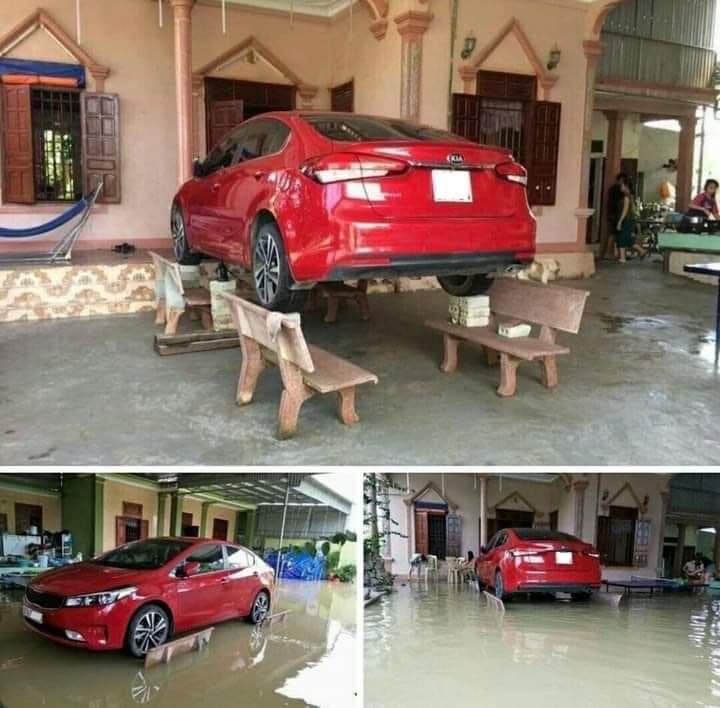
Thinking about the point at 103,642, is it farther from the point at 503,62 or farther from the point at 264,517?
the point at 503,62

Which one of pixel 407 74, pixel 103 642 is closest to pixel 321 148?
pixel 103 642

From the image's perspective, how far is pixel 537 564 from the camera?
383 centimetres

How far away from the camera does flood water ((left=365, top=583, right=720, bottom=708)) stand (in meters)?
2.77

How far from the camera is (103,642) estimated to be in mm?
2754

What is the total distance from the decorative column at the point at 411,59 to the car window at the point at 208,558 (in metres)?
7.26

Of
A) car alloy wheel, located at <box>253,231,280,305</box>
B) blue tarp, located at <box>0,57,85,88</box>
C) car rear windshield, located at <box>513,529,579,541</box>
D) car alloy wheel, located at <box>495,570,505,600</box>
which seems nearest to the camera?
car rear windshield, located at <box>513,529,579,541</box>

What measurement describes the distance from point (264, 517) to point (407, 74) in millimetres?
7436

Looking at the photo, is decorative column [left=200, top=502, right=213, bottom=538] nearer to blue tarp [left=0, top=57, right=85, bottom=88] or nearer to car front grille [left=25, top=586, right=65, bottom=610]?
car front grille [left=25, top=586, right=65, bottom=610]

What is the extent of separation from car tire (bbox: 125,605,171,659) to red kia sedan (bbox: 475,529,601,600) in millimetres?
1488

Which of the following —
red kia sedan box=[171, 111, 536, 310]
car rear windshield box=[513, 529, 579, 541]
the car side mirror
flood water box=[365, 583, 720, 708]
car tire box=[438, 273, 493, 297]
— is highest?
red kia sedan box=[171, 111, 536, 310]

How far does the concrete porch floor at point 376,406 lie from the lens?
3955mm

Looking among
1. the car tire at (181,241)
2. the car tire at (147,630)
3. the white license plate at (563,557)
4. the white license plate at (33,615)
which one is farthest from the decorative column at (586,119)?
the white license plate at (33,615)

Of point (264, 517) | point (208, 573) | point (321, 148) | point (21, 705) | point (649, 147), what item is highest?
point (649, 147)

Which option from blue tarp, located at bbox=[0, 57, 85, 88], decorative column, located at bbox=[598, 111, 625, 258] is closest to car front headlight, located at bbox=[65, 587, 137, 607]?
blue tarp, located at bbox=[0, 57, 85, 88]
